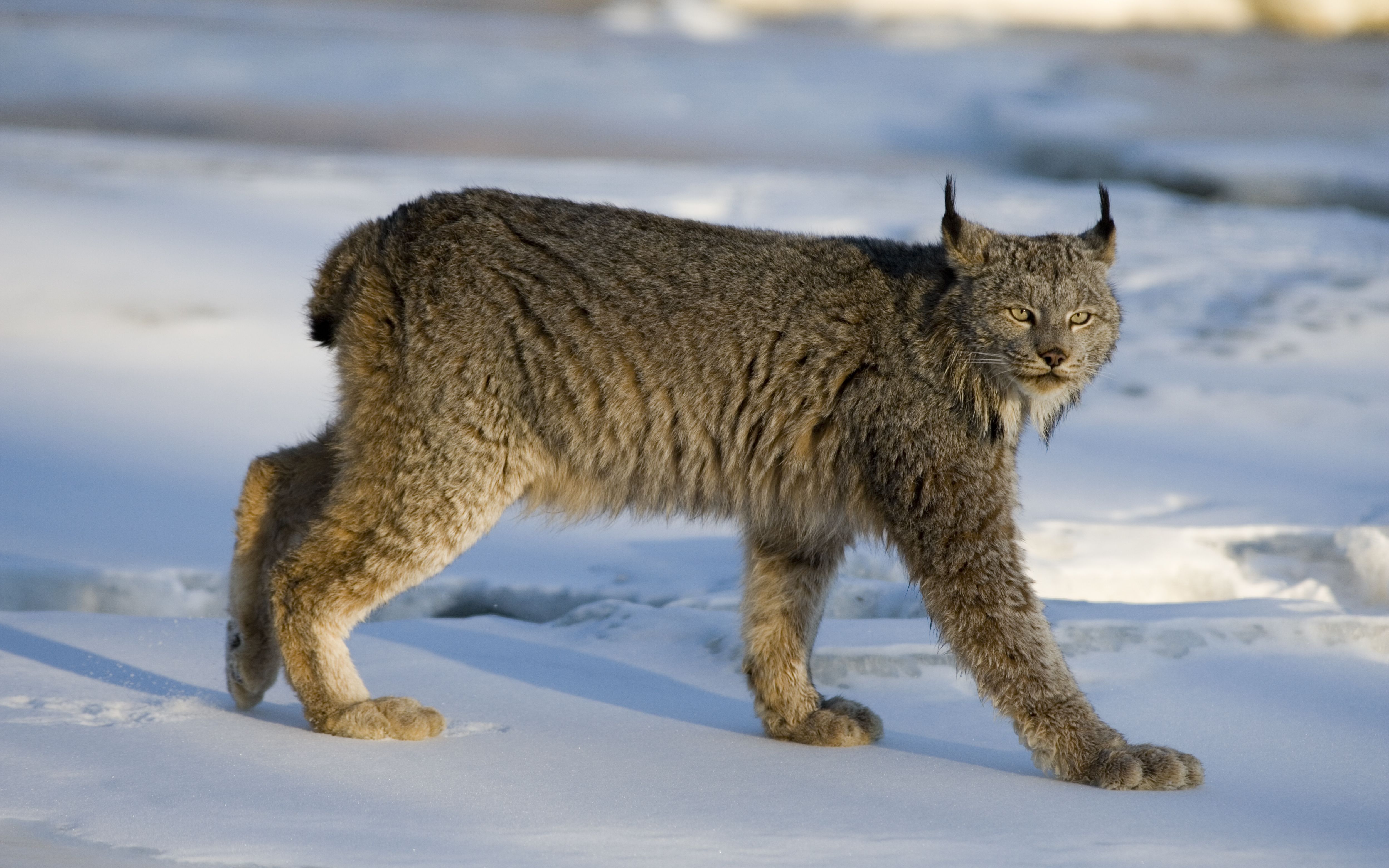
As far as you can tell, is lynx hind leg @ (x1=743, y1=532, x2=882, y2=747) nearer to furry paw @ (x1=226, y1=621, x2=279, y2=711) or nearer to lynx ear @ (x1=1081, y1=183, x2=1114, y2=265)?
lynx ear @ (x1=1081, y1=183, x2=1114, y2=265)

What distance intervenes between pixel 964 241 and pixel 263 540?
7.21 ft

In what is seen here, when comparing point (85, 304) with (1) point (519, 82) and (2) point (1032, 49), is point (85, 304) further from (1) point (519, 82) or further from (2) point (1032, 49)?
(2) point (1032, 49)

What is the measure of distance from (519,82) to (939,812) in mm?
14939

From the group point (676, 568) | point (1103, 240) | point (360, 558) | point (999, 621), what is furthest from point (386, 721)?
point (1103, 240)

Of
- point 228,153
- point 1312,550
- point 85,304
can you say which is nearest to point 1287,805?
point 1312,550

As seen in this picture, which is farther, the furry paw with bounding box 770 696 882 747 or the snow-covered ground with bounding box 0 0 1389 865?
the furry paw with bounding box 770 696 882 747

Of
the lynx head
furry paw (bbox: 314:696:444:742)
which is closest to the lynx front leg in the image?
the lynx head

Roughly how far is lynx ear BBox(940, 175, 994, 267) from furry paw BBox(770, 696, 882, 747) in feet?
4.17

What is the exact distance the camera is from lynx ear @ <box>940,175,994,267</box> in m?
4.17

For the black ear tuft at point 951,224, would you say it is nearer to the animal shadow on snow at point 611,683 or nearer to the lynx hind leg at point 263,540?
the animal shadow on snow at point 611,683

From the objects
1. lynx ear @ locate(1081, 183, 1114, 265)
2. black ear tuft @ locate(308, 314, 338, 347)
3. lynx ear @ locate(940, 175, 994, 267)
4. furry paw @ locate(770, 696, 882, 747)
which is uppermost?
lynx ear @ locate(1081, 183, 1114, 265)

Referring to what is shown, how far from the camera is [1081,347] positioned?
13.4 feet

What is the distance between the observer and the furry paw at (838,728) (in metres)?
4.16

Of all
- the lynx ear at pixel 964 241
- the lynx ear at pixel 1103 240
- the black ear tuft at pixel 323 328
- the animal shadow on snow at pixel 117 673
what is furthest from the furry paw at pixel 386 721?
the lynx ear at pixel 1103 240
